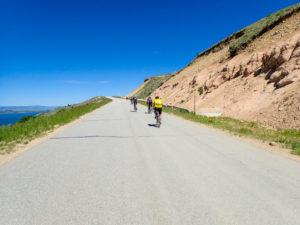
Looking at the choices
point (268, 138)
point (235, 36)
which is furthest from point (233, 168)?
point (235, 36)

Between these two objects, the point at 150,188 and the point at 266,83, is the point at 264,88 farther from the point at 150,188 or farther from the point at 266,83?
the point at 150,188

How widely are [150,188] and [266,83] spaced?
56.3 ft

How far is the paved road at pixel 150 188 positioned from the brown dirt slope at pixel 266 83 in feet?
24.9

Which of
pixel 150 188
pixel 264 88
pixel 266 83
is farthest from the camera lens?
pixel 266 83

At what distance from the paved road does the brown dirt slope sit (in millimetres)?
7578

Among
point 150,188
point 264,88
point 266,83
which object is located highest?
point 266,83

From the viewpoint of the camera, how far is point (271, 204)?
3154mm

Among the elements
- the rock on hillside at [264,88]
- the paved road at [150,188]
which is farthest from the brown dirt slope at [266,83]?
the paved road at [150,188]

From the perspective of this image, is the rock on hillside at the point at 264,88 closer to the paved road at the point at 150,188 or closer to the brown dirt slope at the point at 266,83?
the brown dirt slope at the point at 266,83

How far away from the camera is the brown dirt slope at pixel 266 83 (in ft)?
40.5

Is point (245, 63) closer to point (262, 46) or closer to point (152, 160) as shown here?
point (262, 46)

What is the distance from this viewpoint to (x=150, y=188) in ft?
12.2

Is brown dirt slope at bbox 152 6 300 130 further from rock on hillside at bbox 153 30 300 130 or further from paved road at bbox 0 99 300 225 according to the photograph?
paved road at bbox 0 99 300 225

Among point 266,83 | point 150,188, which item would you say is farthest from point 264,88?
point 150,188
